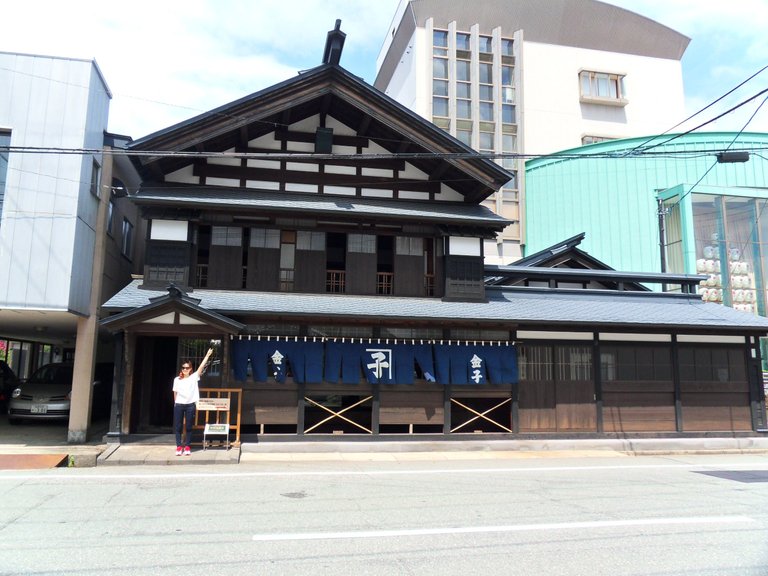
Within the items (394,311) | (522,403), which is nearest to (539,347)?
(522,403)

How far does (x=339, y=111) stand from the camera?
49.7 feet

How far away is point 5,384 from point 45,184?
10954 millimetres

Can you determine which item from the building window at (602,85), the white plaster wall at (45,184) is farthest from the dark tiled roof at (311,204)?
the building window at (602,85)

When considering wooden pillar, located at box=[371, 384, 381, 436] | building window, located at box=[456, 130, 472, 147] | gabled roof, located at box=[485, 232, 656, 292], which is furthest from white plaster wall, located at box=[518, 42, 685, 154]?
wooden pillar, located at box=[371, 384, 381, 436]

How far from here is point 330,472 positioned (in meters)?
10.5

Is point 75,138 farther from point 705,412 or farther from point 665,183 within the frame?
point 665,183

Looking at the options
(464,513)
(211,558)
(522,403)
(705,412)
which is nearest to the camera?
(211,558)

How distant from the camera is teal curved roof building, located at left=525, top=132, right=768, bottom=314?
2683 cm

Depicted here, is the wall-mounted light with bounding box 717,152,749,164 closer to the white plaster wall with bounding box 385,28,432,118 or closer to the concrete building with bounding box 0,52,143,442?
the concrete building with bounding box 0,52,143,442

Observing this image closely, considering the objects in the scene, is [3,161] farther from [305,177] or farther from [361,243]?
[361,243]

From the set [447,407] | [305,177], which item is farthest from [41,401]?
[447,407]

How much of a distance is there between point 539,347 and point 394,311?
4.06m

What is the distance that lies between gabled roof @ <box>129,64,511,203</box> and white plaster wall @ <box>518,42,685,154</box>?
25.6m

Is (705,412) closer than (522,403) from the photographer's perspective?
No
